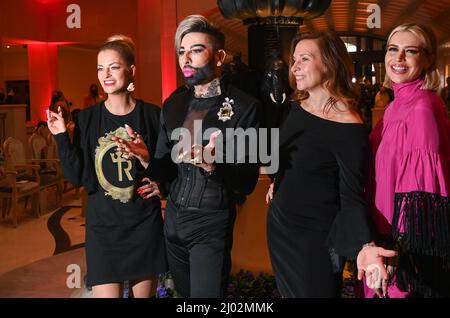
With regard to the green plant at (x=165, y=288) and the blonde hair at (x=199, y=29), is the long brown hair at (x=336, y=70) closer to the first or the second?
the blonde hair at (x=199, y=29)

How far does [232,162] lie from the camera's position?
1.91 metres

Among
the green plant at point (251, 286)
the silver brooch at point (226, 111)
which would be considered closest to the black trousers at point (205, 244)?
the silver brooch at point (226, 111)

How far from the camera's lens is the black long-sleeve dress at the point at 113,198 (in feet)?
7.19

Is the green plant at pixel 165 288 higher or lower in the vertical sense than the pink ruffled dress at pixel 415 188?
lower

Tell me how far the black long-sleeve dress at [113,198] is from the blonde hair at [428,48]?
39.4 inches

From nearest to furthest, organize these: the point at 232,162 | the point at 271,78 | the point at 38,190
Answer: the point at 232,162 < the point at 271,78 < the point at 38,190

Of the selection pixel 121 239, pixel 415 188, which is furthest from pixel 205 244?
pixel 415 188

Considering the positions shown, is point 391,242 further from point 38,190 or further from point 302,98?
point 38,190

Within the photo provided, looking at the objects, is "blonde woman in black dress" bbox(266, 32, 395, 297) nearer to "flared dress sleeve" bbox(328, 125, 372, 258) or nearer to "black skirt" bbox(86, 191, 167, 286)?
"flared dress sleeve" bbox(328, 125, 372, 258)

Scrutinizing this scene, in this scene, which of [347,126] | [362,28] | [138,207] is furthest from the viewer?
[362,28]

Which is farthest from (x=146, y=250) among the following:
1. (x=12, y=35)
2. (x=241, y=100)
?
(x=12, y=35)

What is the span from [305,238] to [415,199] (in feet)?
1.22

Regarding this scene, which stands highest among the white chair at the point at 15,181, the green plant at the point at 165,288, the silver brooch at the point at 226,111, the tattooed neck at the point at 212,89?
the tattooed neck at the point at 212,89

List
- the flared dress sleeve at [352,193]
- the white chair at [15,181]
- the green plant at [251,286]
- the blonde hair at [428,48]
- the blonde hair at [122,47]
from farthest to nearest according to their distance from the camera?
1. the white chair at [15,181]
2. the green plant at [251,286]
3. the blonde hair at [122,47]
4. the blonde hair at [428,48]
5. the flared dress sleeve at [352,193]
